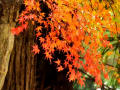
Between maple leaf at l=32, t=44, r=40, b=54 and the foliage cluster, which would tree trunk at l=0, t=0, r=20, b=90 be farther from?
maple leaf at l=32, t=44, r=40, b=54

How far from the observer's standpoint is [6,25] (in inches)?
101

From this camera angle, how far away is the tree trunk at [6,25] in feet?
8.15

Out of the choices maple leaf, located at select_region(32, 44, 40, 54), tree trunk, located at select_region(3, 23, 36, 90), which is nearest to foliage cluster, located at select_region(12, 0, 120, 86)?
maple leaf, located at select_region(32, 44, 40, 54)

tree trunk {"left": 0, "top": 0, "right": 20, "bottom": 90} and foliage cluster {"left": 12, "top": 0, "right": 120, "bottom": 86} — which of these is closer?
tree trunk {"left": 0, "top": 0, "right": 20, "bottom": 90}

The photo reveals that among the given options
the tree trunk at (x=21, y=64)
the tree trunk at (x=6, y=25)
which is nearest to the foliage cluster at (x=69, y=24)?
the tree trunk at (x=21, y=64)

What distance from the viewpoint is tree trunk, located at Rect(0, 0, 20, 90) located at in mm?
2484

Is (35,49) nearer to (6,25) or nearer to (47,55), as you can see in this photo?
(47,55)

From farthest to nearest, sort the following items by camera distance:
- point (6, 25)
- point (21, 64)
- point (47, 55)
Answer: point (47, 55)
point (21, 64)
point (6, 25)

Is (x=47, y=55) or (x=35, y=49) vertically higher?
(x=35, y=49)

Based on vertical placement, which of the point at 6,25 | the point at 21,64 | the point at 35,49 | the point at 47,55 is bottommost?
the point at 21,64

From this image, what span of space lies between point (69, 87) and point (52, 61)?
0.71 meters

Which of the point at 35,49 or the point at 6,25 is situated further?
the point at 35,49

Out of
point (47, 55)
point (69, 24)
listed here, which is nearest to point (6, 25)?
point (47, 55)

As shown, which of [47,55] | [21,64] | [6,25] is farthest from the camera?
[47,55]
